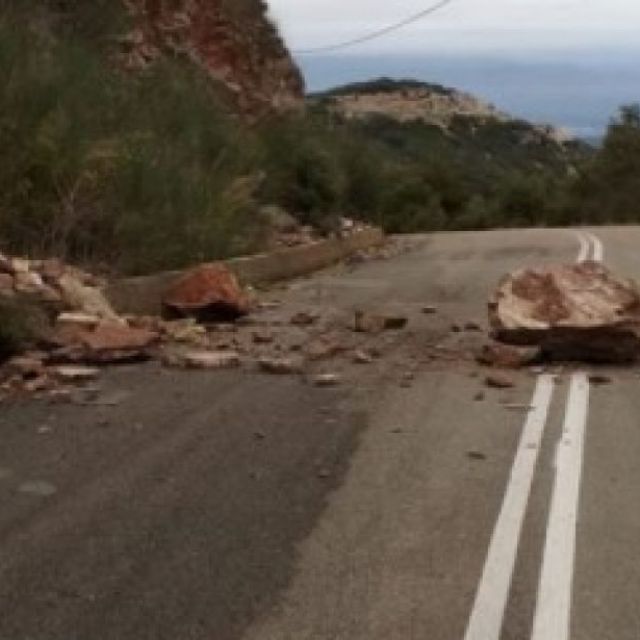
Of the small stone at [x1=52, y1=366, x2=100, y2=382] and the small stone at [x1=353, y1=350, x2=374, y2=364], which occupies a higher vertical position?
the small stone at [x1=52, y1=366, x2=100, y2=382]

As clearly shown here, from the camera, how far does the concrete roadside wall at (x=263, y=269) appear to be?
14219 mm

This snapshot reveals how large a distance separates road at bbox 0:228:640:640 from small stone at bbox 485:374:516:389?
0.08m

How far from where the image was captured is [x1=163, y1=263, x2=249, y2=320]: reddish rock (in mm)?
14008

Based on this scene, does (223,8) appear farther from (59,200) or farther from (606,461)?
(606,461)

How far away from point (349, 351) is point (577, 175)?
59.0 m

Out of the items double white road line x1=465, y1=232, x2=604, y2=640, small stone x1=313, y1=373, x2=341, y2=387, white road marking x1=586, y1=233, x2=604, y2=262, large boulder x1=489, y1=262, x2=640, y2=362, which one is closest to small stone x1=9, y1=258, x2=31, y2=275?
small stone x1=313, y1=373, x2=341, y2=387

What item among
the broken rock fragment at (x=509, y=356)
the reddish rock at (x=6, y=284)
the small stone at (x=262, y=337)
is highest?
the reddish rock at (x=6, y=284)

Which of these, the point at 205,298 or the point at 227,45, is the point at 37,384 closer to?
the point at 205,298

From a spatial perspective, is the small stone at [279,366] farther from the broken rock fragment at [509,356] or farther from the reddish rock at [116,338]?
the broken rock fragment at [509,356]

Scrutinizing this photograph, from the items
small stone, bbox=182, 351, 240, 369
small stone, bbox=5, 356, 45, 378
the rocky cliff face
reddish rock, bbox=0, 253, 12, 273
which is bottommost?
small stone, bbox=182, 351, 240, 369

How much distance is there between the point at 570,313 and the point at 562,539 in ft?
18.1

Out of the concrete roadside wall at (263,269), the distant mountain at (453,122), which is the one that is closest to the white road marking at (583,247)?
the concrete roadside wall at (263,269)

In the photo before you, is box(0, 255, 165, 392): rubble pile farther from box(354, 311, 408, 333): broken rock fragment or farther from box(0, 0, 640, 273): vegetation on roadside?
box(354, 311, 408, 333): broken rock fragment

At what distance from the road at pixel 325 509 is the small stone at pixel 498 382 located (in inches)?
3.3
